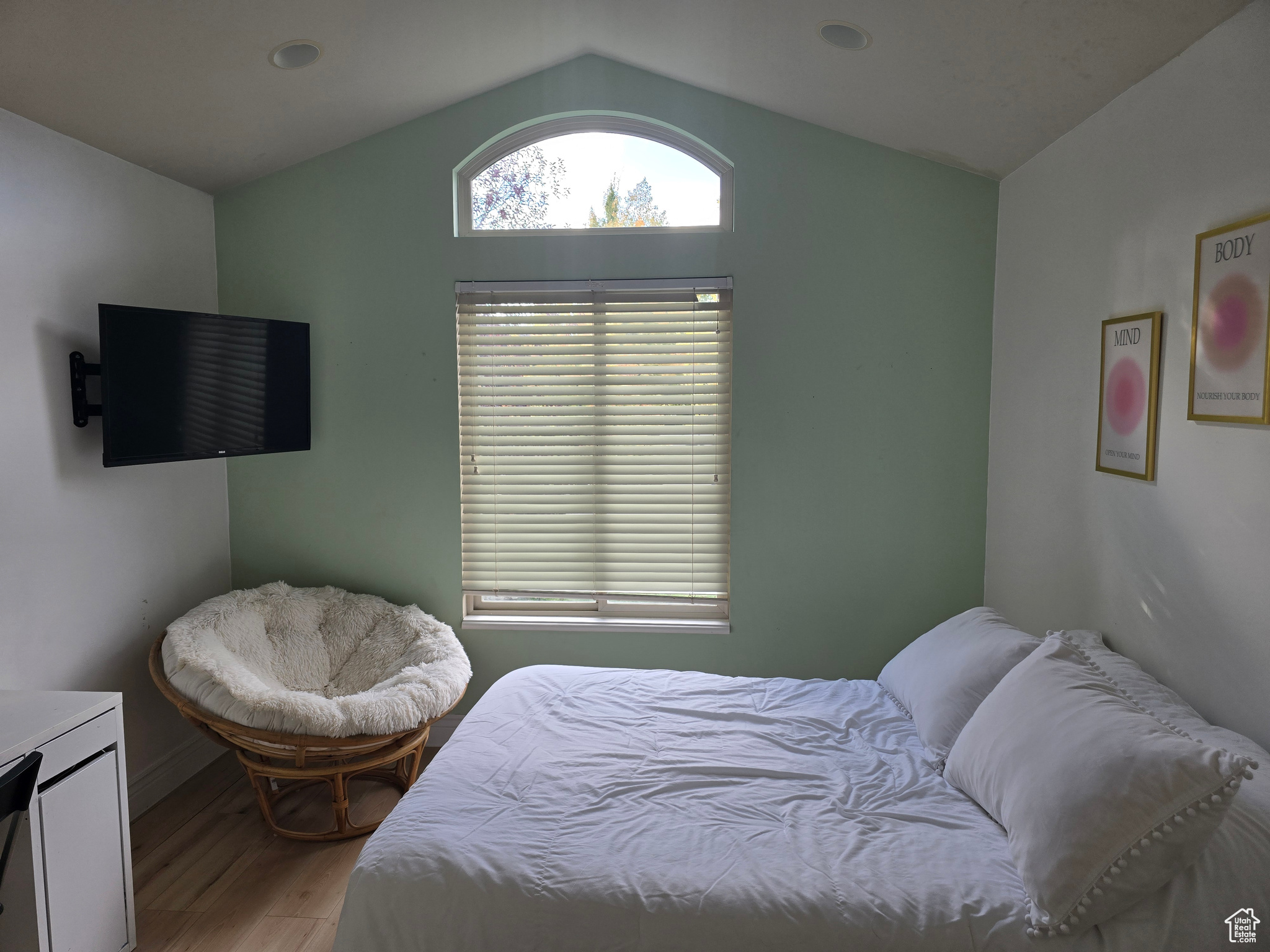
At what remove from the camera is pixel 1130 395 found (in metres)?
2.27

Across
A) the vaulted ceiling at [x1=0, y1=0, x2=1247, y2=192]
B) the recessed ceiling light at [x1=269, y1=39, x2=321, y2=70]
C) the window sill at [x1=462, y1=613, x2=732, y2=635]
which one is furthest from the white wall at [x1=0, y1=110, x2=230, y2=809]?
the window sill at [x1=462, y1=613, x2=732, y2=635]

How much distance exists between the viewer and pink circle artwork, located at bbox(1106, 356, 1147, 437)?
2221mm

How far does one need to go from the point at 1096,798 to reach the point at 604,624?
2284mm

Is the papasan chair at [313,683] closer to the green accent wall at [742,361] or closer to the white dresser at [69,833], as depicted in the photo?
the green accent wall at [742,361]

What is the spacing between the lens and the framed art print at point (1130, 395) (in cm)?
216

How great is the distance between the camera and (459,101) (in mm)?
3422

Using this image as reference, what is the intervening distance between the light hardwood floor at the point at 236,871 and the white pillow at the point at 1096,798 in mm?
1947

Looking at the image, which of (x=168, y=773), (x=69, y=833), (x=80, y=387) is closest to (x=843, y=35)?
(x=80, y=387)

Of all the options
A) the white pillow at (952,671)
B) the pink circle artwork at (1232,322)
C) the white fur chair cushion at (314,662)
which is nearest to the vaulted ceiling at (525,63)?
the pink circle artwork at (1232,322)

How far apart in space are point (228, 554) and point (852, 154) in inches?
135

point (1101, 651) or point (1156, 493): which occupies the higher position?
point (1156, 493)

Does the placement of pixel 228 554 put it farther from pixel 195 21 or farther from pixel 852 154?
pixel 852 154

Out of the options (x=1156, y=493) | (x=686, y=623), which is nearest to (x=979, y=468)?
(x=1156, y=493)

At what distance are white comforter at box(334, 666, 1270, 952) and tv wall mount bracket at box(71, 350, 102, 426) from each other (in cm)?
179
